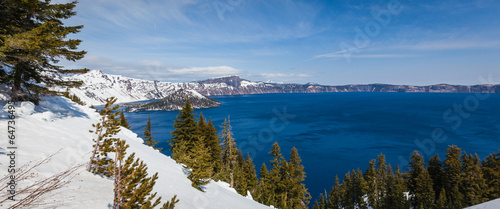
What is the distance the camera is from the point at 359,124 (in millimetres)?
128375

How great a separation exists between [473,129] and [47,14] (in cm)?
15807

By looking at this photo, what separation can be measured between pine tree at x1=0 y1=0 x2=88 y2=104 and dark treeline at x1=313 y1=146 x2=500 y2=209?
5350 cm

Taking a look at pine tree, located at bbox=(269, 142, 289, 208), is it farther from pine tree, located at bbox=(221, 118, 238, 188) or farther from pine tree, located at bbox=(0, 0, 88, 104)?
pine tree, located at bbox=(0, 0, 88, 104)

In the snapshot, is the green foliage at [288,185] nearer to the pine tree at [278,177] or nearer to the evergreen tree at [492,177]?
the pine tree at [278,177]

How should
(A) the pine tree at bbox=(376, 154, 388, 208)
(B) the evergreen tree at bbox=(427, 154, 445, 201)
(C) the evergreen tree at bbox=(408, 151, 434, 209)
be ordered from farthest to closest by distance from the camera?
(A) the pine tree at bbox=(376, 154, 388, 208)
(B) the evergreen tree at bbox=(427, 154, 445, 201)
(C) the evergreen tree at bbox=(408, 151, 434, 209)

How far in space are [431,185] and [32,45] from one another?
5749 centimetres

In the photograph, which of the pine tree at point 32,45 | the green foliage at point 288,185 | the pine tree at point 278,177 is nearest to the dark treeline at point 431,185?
the green foliage at point 288,185

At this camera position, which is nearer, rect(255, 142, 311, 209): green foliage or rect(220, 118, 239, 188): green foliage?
rect(255, 142, 311, 209): green foliage

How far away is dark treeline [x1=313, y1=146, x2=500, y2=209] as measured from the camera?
34.4 metres

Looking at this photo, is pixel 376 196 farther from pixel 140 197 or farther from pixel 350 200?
pixel 140 197

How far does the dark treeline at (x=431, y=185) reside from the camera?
113ft

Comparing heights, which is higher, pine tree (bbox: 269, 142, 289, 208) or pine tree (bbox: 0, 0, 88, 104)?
pine tree (bbox: 0, 0, 88, 104)

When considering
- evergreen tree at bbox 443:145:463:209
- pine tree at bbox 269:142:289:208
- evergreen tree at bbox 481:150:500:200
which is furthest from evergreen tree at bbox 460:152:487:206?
pine tree at bbox 269:142:289:208

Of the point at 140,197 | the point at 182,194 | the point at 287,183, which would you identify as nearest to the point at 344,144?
the point at 287,183
